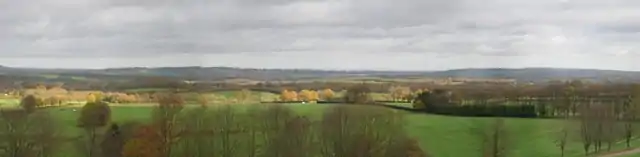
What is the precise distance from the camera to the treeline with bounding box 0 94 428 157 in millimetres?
26141

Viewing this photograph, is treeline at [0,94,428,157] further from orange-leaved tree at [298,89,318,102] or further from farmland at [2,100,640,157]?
orange-leaved tree at [298,89,318,102]

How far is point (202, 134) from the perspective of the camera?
1086 inches

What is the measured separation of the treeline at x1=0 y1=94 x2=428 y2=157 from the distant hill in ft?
15.1

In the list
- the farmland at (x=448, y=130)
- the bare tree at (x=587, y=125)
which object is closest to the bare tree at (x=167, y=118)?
the farmland at (x=448, y=130)

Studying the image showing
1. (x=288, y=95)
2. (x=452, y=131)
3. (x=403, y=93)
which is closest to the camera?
(x=452, y=131)

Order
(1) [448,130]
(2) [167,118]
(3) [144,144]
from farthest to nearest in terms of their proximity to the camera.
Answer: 1. (1) [448,130]
2. (2) [167,118]
3. (3) [144,144]

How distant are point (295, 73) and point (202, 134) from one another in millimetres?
13652

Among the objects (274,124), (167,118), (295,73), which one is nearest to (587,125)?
(295,73)

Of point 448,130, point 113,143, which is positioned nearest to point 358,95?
point 448,130

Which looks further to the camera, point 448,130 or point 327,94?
point 327,94

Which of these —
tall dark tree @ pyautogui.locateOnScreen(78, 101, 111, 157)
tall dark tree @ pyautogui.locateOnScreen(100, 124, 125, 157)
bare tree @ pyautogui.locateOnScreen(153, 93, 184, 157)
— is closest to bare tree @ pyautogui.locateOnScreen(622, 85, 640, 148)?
bare tree @ pyautogui.locateOnScreen(153, 93, 184, 157)

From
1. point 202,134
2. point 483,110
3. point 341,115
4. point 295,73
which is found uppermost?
point 295,73

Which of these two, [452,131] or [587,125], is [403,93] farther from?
[587,125]

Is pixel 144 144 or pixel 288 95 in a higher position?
pixel 288 95
